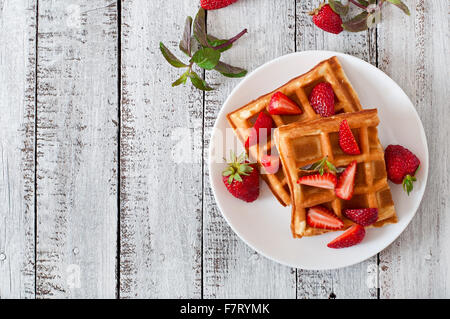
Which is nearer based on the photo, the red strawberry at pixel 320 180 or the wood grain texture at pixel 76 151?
the red strawberry at pixel 320 180

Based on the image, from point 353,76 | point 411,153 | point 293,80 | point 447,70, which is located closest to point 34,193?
point 293,80

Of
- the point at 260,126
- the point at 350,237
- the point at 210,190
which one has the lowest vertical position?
the point at 350,237

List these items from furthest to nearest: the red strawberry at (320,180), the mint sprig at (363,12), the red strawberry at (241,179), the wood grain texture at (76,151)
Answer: the wood grain texture at (76,151) → the mint sprig at (363,12) → the red strawberry at (241,179) → the red strawberry at (320,180)

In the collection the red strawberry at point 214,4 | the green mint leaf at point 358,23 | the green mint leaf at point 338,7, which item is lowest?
the green mint leaf at point 358,23

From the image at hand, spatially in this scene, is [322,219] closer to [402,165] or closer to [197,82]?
[402,165]

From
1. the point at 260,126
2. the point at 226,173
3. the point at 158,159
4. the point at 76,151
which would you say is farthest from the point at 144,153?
the point at 260,126

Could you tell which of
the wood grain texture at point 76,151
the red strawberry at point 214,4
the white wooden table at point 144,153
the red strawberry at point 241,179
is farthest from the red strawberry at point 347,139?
the wood grain texture at point 76,151

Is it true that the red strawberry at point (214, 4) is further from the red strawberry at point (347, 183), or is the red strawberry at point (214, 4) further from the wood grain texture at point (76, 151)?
the red strawberry at point (347, 183)
